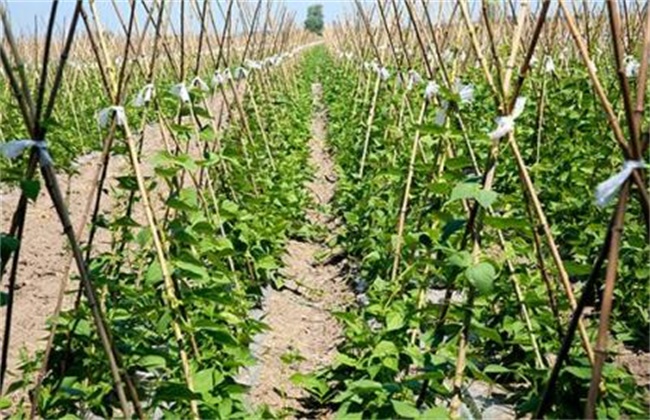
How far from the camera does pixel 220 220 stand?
4195mm

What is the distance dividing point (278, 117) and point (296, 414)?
693 centimetres

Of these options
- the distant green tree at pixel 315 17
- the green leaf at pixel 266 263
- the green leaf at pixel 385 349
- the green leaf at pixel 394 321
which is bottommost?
the distant green tree at pixel 315 17

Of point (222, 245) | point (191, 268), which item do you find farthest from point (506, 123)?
point (222, 245)

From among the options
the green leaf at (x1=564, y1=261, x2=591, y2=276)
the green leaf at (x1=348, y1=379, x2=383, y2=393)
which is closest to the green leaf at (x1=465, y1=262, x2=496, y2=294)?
the green leaf at (x1=564, y1=261, x2=591, y2=276)

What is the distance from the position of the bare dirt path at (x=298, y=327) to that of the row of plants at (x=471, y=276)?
0.19 meters

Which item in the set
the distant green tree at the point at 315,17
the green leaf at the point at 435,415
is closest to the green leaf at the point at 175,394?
the green leaf at the point at 435,415

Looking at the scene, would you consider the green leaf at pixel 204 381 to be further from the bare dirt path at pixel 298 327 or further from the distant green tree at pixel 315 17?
the distant green tree at pixel 315 17

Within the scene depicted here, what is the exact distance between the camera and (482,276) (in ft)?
8.04

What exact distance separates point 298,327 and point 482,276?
8.88 feet

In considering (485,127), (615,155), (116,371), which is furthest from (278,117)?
(116,371)

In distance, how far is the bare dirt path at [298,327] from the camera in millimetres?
3867

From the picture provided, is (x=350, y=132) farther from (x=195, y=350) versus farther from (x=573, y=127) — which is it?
(x=195, y=350)

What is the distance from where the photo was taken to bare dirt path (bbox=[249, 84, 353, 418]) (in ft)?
12.7

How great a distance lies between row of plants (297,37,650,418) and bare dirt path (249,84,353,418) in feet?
0.63
